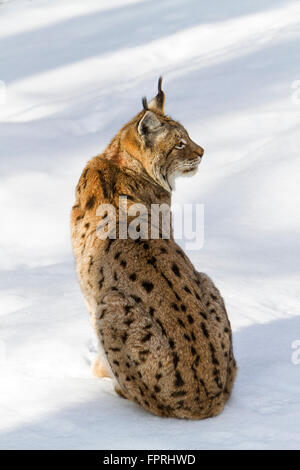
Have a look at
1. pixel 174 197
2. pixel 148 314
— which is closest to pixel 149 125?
pixel 148 314

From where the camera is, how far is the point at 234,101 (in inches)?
457

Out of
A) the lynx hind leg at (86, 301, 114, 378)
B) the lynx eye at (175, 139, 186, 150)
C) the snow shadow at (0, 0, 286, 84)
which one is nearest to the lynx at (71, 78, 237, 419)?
the lynx hind leg at (86, 301, 114, 378)

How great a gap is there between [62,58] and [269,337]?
1060cm

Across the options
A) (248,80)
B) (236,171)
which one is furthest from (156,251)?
(248,80)

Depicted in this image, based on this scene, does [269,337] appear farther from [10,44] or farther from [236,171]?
[10,44]

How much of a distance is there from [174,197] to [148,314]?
4.85 metres

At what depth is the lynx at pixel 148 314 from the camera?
159 inches

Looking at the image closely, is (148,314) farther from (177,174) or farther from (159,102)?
(159,102)

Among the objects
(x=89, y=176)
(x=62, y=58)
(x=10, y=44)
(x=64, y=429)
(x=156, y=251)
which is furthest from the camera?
(x=10, y=44)

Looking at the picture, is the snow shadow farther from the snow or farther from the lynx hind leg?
the lynx hind leg

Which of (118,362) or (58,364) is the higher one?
(118,362)

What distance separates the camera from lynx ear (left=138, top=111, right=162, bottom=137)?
493cm

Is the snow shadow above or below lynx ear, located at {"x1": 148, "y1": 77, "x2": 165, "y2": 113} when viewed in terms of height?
above

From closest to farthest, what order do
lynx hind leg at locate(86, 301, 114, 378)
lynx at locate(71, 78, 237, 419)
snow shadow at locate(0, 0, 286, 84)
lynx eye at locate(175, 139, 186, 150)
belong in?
1. lynx at locate(71, 78, 237, 419)
2. lynx hind leg at locate(86, 301, 114, 378)
3. lynx eye at locate(175, 139, 186, 150)
4. snow shadow at locate(0, 0, 286, 84)
